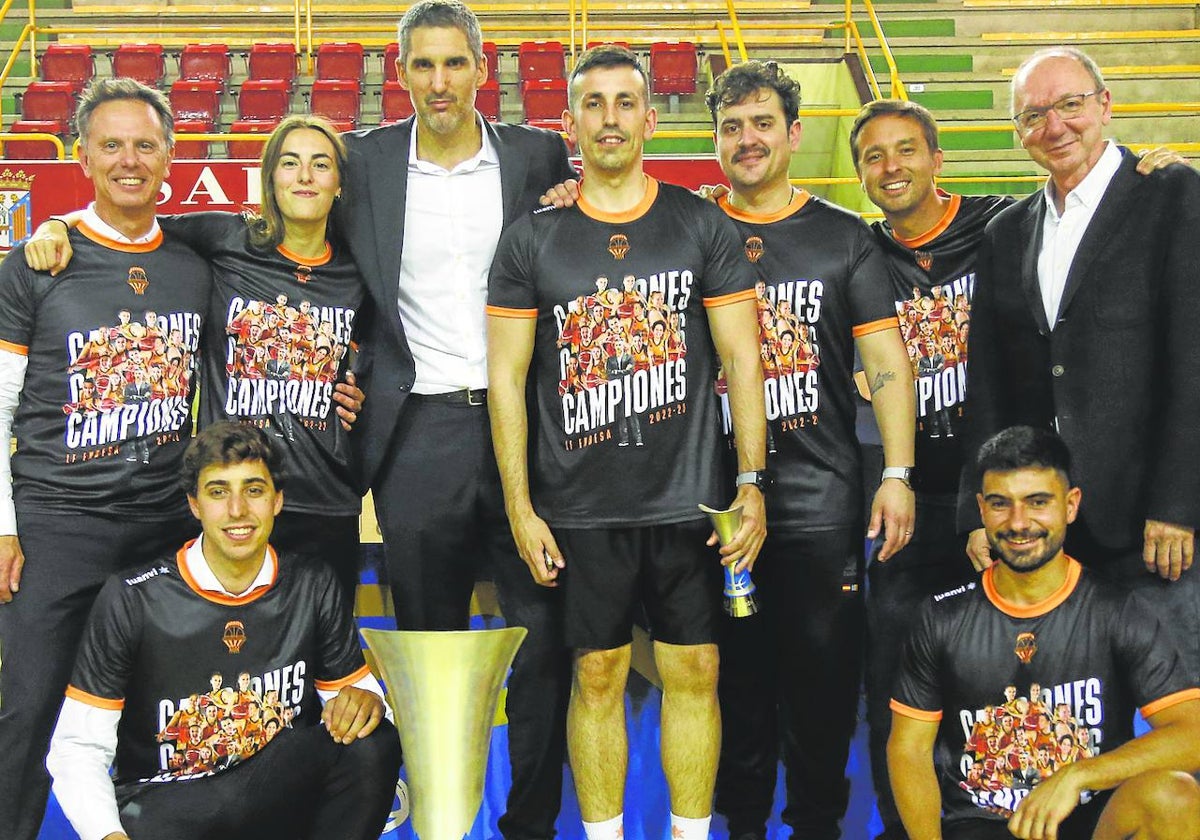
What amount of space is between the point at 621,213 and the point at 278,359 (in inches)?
35.5

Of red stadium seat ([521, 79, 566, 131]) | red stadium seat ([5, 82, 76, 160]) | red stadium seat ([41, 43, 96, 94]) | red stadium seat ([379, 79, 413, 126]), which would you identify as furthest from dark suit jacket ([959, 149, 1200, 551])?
red stadium seat ([41, 43, 96, 94])

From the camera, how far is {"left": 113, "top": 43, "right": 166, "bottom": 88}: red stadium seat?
1034cm

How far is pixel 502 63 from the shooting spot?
423 inches

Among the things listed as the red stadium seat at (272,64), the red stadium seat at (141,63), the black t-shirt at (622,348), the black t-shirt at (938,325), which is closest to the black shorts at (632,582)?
the black t-shirt at (622,348)

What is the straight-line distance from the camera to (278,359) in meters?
3.06

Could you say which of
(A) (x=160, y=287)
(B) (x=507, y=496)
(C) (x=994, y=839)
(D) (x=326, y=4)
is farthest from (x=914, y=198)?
(D) (x=326, y=4)

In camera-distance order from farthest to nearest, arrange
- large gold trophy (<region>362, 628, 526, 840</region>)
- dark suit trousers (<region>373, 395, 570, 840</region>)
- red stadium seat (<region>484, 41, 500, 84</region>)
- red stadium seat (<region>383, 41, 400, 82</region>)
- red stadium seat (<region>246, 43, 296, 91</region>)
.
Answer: red stadium seat (<region>246, 43, 296, 91</region>)
red stadium seat (<region>484, 41, 500, 84</region>)
red stadium seat (<region>383, 41, 400, 82</region>)
dark suit trousers (<region>373, 395, 570, 840</region>)
large gold trophy (<region>362, 628, 526, 840</region>)

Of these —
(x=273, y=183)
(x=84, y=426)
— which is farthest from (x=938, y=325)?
(x=84, y=426)

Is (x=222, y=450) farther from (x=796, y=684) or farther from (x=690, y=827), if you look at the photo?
(x=796, y=684)

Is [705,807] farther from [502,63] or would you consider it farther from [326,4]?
[326,4]

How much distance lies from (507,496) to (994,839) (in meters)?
1.27

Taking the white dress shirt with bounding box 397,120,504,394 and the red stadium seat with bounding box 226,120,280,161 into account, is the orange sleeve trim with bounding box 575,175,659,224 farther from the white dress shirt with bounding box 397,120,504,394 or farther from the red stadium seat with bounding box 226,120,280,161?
the red stadium seat with bounding box 226,120,280,161

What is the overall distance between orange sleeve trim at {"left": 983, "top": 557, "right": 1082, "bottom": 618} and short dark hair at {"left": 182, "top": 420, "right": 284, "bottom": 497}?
1.63 m

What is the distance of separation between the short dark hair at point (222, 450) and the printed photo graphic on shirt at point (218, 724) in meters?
0.44
